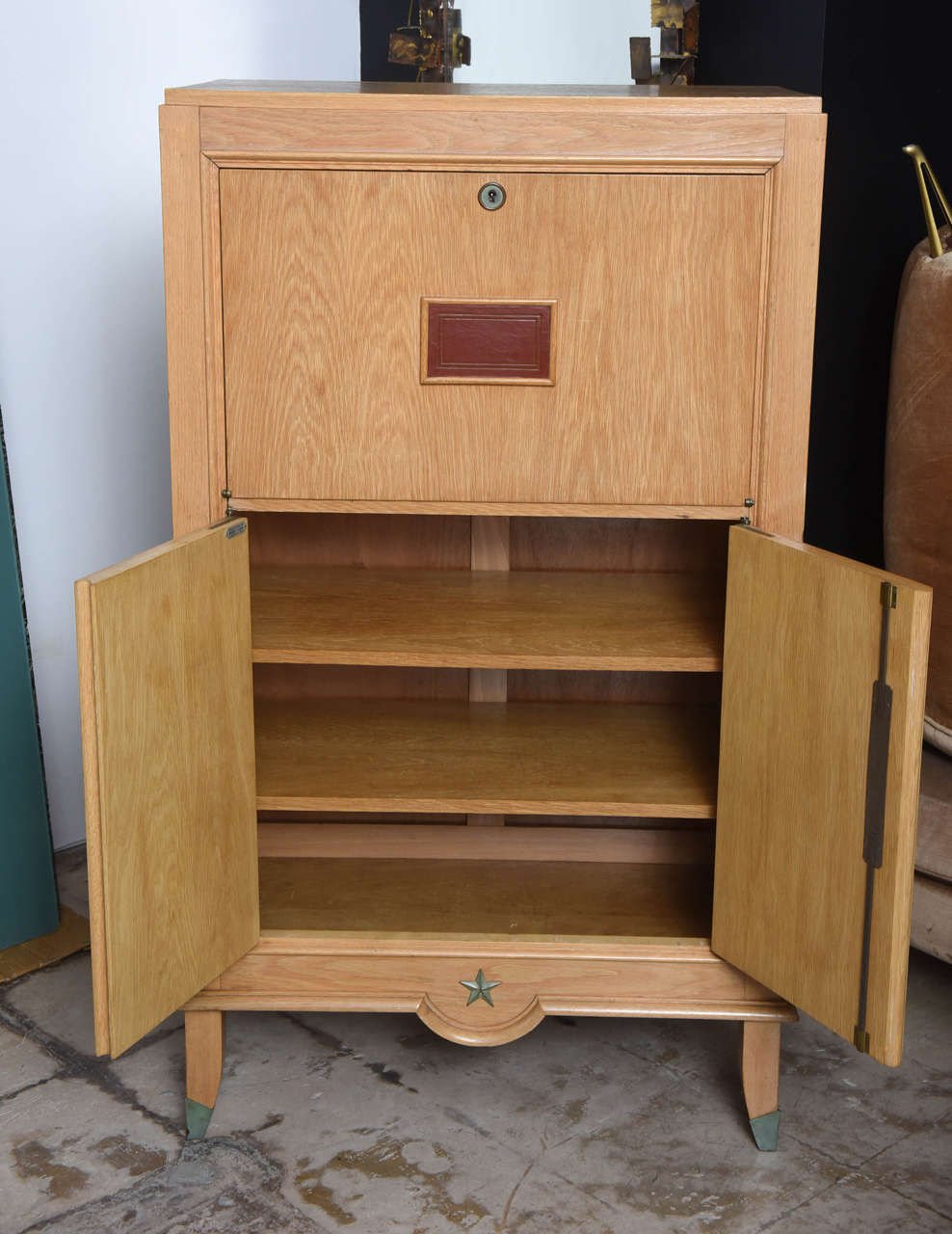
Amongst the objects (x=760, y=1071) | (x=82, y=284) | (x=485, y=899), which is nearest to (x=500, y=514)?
(x=485, y=899)

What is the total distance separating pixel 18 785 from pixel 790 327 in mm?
1571

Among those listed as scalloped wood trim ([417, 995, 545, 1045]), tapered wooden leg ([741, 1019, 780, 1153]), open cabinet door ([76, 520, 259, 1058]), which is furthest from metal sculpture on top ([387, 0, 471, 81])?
tapered wooden leg ([741, 1019, 780, 1153])

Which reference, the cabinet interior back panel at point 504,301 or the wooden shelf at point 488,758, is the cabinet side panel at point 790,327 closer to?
the cabinet interior back panel at point 504,301

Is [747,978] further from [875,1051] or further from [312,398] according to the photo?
[312,398]

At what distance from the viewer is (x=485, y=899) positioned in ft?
6.41

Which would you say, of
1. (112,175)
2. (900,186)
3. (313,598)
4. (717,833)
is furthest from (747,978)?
(112,175)

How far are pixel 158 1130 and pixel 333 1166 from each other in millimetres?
275

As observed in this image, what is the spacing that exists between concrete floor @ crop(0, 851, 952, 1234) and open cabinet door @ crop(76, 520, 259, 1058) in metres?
0.32

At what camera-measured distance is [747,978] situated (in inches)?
67.7

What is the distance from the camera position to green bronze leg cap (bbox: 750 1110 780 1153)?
1782 mm

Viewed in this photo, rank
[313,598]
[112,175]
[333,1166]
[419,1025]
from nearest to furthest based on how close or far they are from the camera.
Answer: [333,1166]
[313,598]
[419,1025]
[112,175]

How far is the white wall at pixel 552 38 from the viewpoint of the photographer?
2484mm

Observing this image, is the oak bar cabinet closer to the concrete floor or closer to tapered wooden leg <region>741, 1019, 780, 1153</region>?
tapered wooden leg <region>741, 1019, 780, 1153</region>

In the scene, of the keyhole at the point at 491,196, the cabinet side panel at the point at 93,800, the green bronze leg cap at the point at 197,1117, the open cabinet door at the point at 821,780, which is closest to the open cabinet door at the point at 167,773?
the cabinet side panel at the point at 93,800
